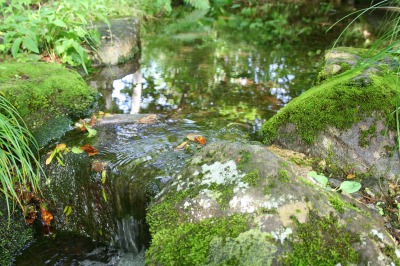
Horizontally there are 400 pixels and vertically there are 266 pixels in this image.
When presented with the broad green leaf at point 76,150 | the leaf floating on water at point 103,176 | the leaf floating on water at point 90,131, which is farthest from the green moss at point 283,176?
the leaf floating on water at point 90,131

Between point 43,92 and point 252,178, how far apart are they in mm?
2406

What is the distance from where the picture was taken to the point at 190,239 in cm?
176

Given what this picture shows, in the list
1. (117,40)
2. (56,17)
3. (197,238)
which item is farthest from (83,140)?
(117,40)

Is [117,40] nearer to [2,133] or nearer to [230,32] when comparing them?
[2,133]

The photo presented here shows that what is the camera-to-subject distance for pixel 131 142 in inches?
124

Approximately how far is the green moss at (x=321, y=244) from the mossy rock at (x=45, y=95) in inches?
95.2

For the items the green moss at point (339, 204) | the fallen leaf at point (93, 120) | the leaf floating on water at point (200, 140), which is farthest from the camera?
the fallen leaf at point (93, 120)

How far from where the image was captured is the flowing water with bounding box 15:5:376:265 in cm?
269

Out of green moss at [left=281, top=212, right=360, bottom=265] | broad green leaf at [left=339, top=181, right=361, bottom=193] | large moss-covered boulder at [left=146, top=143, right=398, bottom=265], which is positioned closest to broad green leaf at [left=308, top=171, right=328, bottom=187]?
broad green leaf at [left=339, top=181, right=361, bottom=193]

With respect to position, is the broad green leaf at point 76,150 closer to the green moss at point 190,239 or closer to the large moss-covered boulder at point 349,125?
the green moss at point 190,239

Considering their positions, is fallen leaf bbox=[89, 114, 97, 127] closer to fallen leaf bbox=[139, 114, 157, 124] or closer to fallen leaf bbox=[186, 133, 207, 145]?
fallen leaf bbox=[139, 114, 157, 124]

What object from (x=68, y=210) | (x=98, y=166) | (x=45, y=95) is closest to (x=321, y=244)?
(x=98, y=166)

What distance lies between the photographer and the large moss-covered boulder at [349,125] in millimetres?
2604

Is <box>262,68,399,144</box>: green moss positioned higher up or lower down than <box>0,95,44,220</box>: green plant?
higher up
